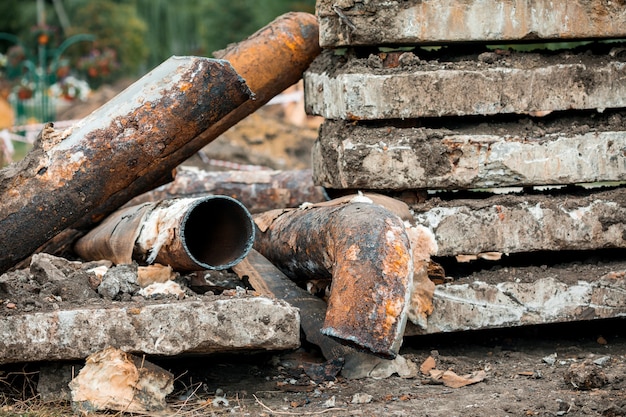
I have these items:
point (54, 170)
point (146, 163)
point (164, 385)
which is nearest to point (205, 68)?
point (146, 163)

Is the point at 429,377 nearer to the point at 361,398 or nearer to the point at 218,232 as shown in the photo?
the point at 361,398

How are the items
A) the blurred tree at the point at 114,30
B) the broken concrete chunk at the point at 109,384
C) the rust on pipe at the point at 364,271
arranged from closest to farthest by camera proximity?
the rust on pipe at the point at 364,271
the broken concrete chunk at the point at 109,384
the blurred tree at the point at 114,30

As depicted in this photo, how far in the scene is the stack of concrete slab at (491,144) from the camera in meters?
4.61

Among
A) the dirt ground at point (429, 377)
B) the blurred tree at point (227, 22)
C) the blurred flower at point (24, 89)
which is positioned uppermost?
the dirt ground at point (429, 377)

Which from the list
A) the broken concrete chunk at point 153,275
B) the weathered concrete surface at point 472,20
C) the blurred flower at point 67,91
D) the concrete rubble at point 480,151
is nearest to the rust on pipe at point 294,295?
the concrete rubble at point 480,151

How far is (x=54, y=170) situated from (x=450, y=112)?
1.94 m

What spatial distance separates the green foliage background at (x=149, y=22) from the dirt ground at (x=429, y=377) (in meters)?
15.3

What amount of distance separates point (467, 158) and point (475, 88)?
35cm

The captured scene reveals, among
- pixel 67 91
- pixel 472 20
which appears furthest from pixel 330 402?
pixel 67 91

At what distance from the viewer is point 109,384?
12.5ft

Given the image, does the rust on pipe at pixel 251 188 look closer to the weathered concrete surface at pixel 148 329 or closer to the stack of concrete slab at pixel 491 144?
the stack of concrete slab at pixel 491 144

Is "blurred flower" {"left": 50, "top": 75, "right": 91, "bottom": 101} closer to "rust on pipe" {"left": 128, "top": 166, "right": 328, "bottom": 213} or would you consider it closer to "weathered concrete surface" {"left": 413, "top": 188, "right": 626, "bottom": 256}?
"rust on pipe" {"left": 128, "top": 166, "right": 328, "bottom": 213}

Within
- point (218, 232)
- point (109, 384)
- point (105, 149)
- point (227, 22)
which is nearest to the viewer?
point (109, 384)

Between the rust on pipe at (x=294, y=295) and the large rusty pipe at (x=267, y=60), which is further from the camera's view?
the large rusty pipe at (x=267, y=60)
